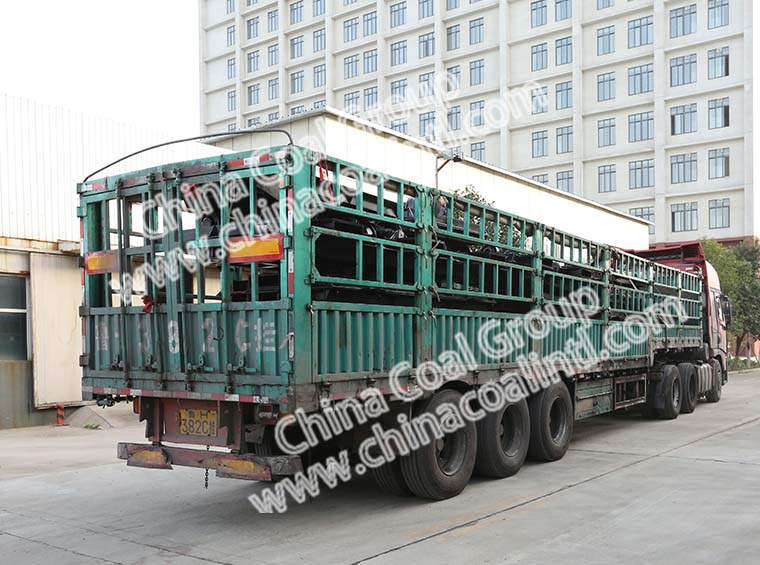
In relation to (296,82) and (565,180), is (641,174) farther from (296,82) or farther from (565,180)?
(296,82)

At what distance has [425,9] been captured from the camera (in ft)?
189

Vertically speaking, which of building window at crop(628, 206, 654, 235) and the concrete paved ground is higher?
building window at crop(628, 206, 654, 235)

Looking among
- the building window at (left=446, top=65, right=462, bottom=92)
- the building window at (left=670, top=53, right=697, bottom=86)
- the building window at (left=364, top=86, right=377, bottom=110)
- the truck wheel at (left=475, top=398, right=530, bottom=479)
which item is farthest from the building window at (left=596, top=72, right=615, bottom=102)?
the truck wheel at (left=475, top=398, right=530, bottom=479)

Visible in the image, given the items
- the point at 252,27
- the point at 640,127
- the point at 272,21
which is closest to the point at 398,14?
the point at 272,21

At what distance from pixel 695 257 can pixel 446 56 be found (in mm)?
43705

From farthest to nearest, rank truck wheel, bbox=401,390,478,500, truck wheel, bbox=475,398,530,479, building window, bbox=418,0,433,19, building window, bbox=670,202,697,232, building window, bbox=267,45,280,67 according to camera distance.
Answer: building window, bbox=267,45,280,67 < building window, bbox=418,0,433,19 < building window, bbox=670,202,697,232 < truck wheel, bbox=475,398,530,479 < truck wheel, bbox=401,390,478,500

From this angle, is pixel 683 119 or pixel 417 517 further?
pixel 683 119

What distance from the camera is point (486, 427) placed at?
8.03 m

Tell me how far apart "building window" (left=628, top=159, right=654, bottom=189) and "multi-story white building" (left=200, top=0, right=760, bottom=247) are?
3.3 inches

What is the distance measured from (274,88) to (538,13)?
83.3 feet

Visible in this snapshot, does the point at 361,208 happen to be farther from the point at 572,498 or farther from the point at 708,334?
the point at 708,334

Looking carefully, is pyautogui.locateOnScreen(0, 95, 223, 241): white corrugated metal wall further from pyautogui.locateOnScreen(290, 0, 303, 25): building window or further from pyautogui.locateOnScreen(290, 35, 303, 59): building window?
pyautogui.locateOnScreen(290, 0, 303, 25): building window

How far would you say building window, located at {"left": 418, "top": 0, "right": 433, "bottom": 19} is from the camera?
57219 millimetres

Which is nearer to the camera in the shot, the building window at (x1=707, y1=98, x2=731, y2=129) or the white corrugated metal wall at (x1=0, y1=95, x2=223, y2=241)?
the white corrugated metal wall at (x1=0, y1=95, x2=223, y2=241)
